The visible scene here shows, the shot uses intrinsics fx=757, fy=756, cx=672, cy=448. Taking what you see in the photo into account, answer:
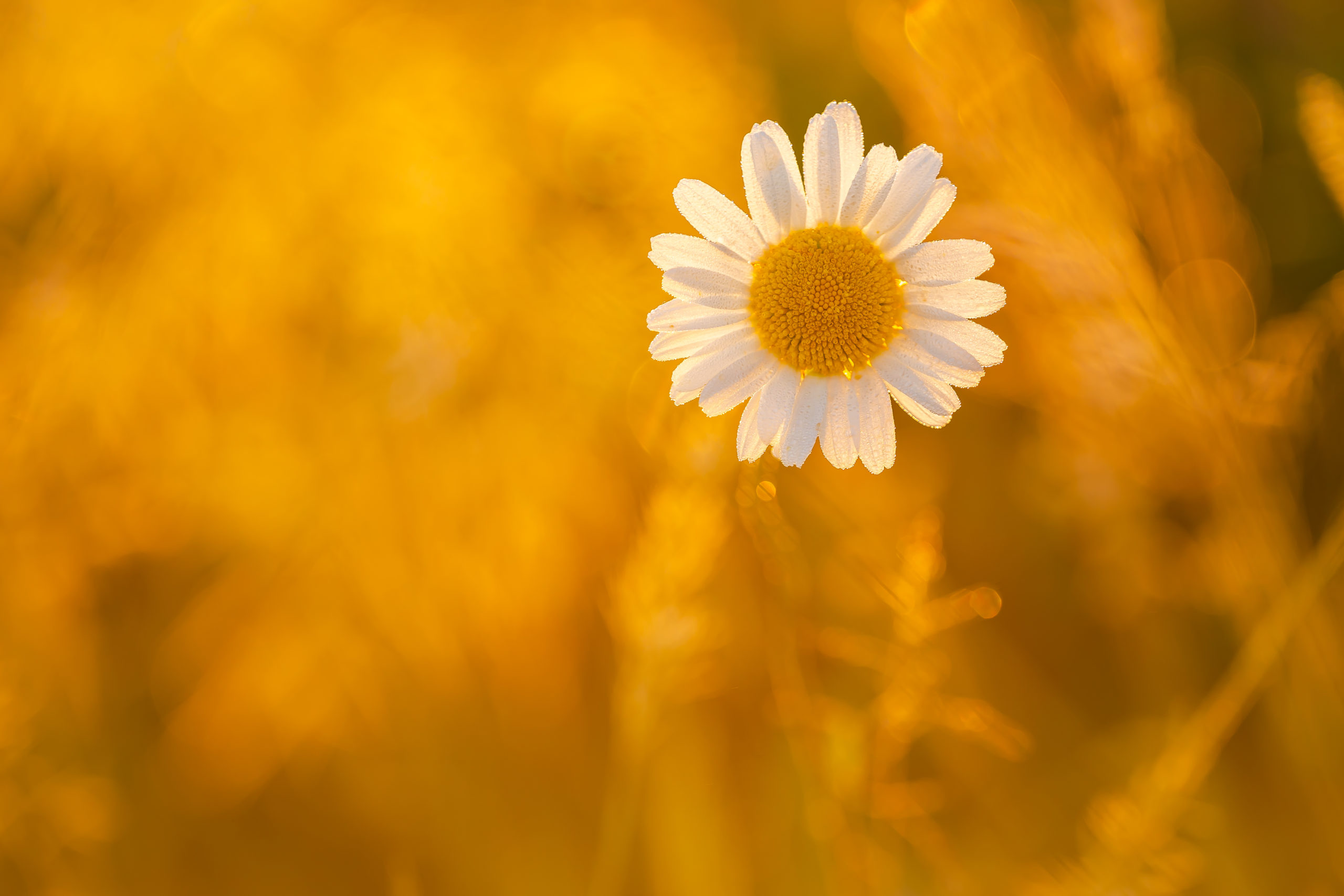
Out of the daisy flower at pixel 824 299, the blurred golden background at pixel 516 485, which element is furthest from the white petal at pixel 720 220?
the blurred golden background at pixel 516 485

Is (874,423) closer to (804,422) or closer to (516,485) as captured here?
(804,422)

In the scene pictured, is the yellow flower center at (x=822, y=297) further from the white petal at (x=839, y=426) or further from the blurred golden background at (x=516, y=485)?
the blurred golden background at (x=516, y=485)

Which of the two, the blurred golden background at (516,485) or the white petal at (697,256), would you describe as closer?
the white petal at (697,256)

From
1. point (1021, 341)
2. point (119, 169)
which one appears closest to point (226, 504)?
point (119, 169)

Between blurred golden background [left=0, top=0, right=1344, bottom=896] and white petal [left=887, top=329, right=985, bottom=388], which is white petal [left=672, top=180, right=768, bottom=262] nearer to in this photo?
white petal [left=887, top=329, right=985, bottom=388]

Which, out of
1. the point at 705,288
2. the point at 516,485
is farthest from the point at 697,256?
the point at 516,485

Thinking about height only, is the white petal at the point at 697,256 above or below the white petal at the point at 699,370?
above

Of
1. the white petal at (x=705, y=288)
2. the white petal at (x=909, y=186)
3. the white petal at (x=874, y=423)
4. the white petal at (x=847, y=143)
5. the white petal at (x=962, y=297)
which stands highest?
the white petal at (x=847, y=143)
